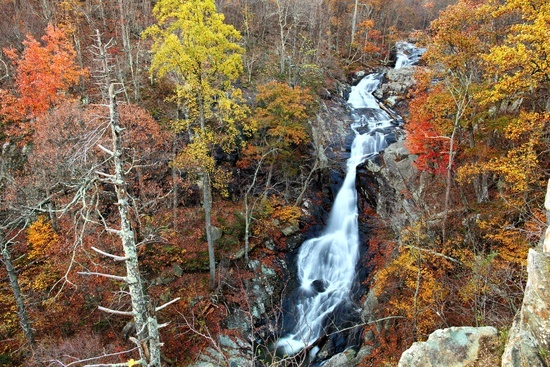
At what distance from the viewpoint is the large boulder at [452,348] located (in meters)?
5.68

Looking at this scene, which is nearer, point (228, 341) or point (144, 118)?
point (228, 341)

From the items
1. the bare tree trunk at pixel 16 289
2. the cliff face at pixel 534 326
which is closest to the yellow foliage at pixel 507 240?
the cliff face at pixel 534 326

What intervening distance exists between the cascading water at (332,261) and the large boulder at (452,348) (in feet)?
29.3

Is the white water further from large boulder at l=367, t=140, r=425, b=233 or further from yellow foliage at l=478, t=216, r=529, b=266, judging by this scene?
yellow foliage at l=478, t=216, r=529, b=266

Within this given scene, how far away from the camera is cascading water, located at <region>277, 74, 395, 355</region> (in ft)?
57.4

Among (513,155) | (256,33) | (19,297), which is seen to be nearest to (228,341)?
(19,297)

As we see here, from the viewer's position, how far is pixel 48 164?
49.8ft

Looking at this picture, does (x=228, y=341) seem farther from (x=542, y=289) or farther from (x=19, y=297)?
(x=542, y=289)

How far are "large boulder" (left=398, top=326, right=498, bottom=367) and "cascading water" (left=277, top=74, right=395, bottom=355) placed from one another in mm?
A: 8923

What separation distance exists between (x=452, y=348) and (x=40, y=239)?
18396 mm

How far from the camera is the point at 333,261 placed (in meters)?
21.2

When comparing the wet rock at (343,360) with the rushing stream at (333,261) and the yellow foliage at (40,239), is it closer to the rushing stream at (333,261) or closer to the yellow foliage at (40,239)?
the rushing stream at (333,261)

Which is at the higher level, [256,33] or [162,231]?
[256,33]

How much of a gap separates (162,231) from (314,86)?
71.0 feet
